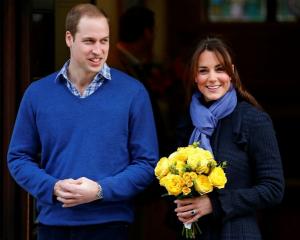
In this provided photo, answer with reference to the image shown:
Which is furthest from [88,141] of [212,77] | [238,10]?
[238,10]

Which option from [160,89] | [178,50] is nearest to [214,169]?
[160,89]

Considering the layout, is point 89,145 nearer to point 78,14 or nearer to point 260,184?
point 78,14

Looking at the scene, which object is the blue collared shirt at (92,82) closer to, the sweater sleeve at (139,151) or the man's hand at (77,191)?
the sweater sleeve at (139,151)

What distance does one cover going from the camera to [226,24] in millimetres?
7914

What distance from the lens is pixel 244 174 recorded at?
10.8ft

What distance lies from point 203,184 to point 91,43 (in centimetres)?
78

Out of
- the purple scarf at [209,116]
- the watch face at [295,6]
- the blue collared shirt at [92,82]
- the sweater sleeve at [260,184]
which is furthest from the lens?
the watch face at [295,6]

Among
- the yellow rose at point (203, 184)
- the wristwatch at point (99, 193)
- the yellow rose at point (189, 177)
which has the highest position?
the yellow rose at point (189, 177)

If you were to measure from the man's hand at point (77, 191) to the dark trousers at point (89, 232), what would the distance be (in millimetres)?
145

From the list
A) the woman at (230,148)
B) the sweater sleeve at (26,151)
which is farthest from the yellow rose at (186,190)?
the sweater sleeve at (26,151)

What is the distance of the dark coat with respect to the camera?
324 centimetres

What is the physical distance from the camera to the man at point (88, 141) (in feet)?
11.1

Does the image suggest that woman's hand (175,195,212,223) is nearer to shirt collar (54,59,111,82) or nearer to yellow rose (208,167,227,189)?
yellow rose (208,167,227,189)

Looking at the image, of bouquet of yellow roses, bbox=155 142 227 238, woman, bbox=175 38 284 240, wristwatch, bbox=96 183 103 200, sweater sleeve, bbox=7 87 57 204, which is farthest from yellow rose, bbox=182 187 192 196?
sweater sleeve, bbox=7 87 57 204
